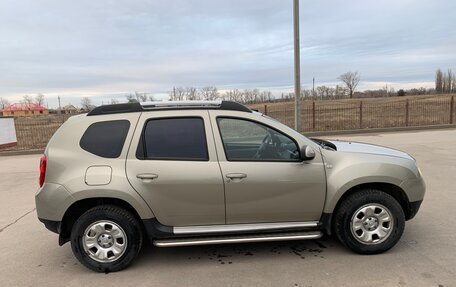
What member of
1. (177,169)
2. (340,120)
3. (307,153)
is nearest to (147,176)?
(177,169)

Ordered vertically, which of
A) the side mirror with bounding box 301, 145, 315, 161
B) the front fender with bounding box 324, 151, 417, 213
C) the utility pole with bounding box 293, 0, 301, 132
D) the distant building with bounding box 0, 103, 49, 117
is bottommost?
the distant building with bounding box 0, 103, 49, 117

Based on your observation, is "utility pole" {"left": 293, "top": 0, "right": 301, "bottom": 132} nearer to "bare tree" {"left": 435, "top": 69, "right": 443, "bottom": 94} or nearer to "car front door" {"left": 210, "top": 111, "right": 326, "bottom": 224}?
"car front door" {"left": 210, "top": 111, "right": 326, "bottom": 224}

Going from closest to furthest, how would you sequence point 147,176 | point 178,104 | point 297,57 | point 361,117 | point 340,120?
1. point 147,176
2. point 178,104
3. point 297,57
4. point 361,117
5. point 340,120

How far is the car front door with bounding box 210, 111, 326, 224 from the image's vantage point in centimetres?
386

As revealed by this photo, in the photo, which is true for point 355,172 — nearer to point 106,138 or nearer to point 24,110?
point 106,138

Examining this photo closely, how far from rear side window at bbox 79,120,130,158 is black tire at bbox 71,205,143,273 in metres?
0.58

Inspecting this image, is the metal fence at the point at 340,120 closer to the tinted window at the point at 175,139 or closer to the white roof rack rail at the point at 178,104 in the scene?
the white roof rack rail at the point at 178,104

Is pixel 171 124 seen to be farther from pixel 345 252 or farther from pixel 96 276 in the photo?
pixel 345 252

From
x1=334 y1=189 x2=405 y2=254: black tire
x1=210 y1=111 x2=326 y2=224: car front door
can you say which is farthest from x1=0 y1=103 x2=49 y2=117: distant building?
x1=334 y1=189 x2=405 y2=254: black tire

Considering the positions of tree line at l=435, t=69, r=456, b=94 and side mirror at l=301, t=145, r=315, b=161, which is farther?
tree line at l=435, t=69, r=456, b=94

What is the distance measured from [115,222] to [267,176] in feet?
5.39

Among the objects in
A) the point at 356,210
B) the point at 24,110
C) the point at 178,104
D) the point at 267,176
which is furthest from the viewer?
the point at 24,110

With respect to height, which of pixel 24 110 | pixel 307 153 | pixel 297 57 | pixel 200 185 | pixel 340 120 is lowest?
pixel 24 110

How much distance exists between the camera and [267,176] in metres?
3.87
